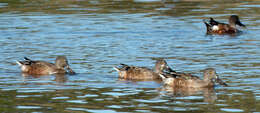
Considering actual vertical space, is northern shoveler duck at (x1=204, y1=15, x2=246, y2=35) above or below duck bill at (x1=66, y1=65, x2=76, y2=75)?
above

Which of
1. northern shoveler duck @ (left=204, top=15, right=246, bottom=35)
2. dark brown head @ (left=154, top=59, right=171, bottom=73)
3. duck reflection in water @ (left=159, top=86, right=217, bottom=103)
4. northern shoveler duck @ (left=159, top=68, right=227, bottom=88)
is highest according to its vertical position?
northern shoveler duck @ (left=204, top=15, right=246, bottom=35)

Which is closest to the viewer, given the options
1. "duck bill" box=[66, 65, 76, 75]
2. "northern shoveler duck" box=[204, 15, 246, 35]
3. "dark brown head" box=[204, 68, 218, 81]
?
"dark brown head" box=[204, 68, 218, 81]

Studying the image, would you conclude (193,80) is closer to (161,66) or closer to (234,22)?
(161,66)

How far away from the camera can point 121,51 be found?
1797 cm

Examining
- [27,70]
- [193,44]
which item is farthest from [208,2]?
[27,70]

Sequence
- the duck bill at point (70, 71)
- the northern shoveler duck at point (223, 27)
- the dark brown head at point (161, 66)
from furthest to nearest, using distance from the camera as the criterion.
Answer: the northern shoveler duck at point (223, 27), the duck bill at point (70, 71), the dark brown head at point (161, 66)

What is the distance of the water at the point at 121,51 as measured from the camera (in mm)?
11469

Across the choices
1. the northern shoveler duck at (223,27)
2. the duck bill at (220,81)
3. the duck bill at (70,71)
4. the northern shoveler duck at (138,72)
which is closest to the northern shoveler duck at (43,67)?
the duck bill at (70,71)

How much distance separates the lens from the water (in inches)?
452

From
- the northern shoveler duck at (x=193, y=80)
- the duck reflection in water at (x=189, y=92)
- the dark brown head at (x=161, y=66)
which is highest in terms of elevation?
the dark brown head at (x=161, y=66)

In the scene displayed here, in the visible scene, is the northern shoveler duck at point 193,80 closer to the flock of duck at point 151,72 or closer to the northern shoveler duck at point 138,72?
the flock of duck at point 151,72

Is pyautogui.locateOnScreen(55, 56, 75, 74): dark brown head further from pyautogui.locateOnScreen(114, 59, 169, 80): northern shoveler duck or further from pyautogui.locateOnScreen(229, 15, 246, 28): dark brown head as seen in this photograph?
pyautogui.locateOnScreen(229, 15, 246, 28): dark brown head

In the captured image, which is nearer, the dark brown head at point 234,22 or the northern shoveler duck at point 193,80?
the northern shoveler duck at point 193,80

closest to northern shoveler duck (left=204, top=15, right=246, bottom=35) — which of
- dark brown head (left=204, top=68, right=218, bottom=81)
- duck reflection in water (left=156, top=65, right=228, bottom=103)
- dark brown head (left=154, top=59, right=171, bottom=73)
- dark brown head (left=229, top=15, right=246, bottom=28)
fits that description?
dark brown head (left=229, top=15, right=246, bottom=28)
